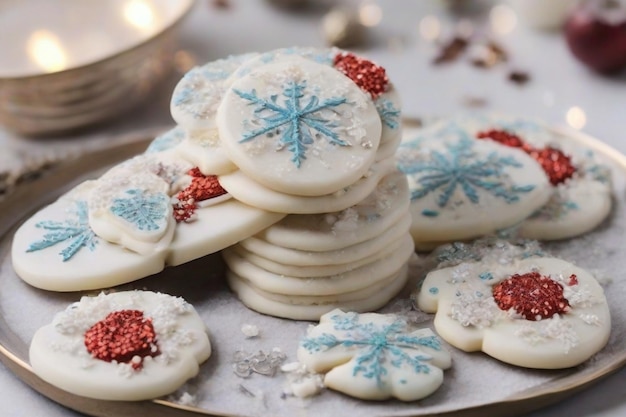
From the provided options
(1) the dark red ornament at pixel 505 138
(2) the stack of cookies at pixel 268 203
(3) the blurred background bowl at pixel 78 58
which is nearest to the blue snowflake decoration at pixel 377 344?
(2) the stack of cookies at pixel 268 203

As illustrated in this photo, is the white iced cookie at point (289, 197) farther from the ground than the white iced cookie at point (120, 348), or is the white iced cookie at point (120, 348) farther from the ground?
the white iced cookie at point (289, 197)

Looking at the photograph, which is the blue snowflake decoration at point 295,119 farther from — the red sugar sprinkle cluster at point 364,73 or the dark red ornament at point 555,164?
the dark red ornament at point 555,164

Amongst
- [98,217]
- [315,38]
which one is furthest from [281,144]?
[315,38]

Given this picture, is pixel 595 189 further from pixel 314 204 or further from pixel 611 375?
pixel 314 204

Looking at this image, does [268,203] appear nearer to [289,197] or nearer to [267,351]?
[289,197]

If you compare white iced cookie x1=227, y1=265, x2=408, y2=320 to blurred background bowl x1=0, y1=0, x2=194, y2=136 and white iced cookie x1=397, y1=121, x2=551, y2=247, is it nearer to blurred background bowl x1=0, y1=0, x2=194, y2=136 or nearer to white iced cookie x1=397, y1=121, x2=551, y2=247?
white iced cookie x1=397, y1=121, x2=551, y2=247

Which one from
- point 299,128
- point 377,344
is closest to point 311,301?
point 377,344
